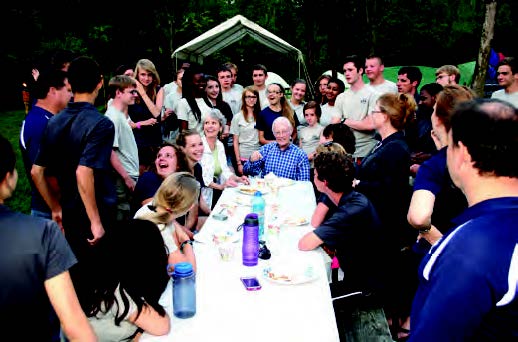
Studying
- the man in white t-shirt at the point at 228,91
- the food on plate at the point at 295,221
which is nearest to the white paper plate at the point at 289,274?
the food on plate at the point at 295,221

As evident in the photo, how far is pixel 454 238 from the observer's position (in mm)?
1092

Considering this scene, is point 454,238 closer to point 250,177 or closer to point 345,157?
point 345,157

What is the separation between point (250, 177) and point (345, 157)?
87.4 inches

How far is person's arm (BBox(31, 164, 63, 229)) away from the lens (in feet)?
9.91

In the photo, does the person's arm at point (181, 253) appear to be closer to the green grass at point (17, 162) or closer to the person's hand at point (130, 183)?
the person's hand at point (130, 183)

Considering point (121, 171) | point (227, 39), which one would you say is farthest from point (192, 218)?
point (227, 39)

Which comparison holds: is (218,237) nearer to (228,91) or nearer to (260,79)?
(260,79)

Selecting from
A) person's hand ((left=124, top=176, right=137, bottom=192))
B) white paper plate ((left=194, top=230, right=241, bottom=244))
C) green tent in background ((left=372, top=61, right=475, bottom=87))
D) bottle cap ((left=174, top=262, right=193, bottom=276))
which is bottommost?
white paper plate ((left=194, top=230, right=241, bottom=244))

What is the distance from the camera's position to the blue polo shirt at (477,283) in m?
1.02

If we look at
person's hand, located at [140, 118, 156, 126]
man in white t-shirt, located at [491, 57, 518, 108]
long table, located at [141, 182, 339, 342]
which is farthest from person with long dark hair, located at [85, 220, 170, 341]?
man in white t-shirt, located at [491, 57, 518, 108]

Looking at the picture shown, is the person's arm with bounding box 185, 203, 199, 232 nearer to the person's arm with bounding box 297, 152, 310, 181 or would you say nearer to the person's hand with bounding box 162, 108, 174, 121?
the person's arm with bounding box 297, 152, 310, 181

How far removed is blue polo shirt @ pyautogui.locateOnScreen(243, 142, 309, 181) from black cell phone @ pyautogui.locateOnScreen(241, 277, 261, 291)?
2612 millimetres

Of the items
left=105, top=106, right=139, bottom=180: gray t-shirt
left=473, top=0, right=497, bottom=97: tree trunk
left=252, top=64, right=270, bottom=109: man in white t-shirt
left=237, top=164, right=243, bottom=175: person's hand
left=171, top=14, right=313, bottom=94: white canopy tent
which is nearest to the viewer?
left=105, top=106, right=139, bottom=180: gray t-shirt

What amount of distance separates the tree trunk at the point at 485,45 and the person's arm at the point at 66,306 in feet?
23.8
